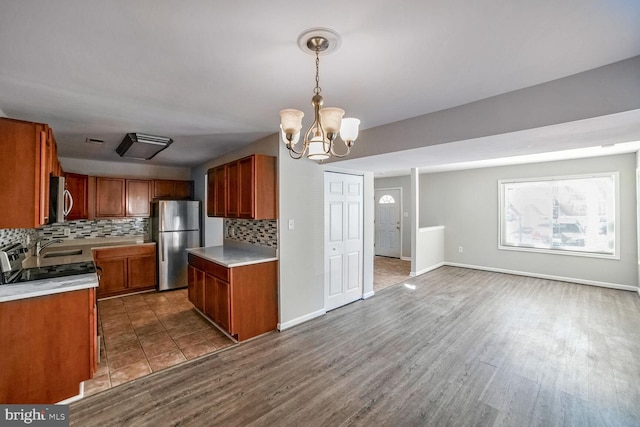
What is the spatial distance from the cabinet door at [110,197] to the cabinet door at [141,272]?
903 millimetres

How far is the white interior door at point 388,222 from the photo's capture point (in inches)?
308

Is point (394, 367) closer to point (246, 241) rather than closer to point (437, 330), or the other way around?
point (437, 330)

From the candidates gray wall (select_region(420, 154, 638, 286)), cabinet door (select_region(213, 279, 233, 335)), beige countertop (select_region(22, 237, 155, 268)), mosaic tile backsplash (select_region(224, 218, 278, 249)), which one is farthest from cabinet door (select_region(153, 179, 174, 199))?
gray wall (select_region(420, 154, 638, 286))

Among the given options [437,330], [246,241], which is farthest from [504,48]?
[246,241]

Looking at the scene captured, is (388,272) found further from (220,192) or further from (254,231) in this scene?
(220,192)

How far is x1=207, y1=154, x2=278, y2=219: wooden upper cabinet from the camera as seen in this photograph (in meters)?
3.19

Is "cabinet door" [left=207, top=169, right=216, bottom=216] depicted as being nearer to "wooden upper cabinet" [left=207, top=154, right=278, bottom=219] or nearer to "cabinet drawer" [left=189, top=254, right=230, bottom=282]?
"wooden upper cabinet" [left=207, top=154, right=278, bottom=219]

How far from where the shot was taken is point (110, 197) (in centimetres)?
485

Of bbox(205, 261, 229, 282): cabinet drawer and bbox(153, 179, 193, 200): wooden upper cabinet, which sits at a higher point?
bbox(153, 179, 193, 200): wooden upper cabinet

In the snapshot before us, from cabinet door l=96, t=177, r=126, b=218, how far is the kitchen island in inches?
98.1

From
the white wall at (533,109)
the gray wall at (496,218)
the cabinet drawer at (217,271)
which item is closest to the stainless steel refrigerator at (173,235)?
the cabinet drawer at (217,271)

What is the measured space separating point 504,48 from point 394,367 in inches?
101

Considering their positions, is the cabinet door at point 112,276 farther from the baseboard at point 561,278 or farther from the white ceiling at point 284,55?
the baseboard at point 561,278

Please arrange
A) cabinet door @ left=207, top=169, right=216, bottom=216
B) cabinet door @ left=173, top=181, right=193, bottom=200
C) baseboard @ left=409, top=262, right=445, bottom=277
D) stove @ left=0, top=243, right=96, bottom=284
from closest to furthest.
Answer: stove @ left=0, top=243, right=96, bottom=284 < cabinet door @ left=207, top=169, right=216, bottom=216 < cabinet door @ left=173, top=181, right=193, bottom=200 < baseboard @ left=409, top=262, right=445, bottom=277
